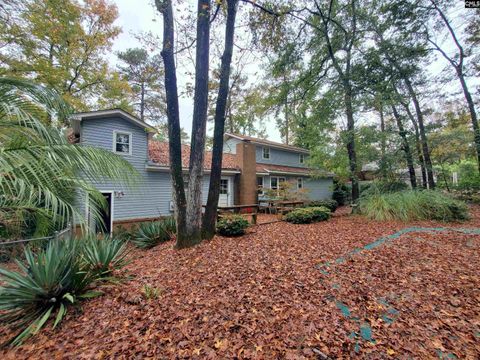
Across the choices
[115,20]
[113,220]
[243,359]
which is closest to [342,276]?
[243,359]

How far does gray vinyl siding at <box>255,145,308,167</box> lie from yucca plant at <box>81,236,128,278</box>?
44.7ft

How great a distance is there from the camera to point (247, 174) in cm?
1450

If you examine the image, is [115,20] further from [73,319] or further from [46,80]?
[73,319]

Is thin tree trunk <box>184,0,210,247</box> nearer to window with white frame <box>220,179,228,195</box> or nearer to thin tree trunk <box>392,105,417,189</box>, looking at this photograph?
window with white frame <box>220,179,228,195</box>

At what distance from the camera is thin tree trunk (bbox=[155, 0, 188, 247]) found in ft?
18.1

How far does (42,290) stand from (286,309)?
3511 millimetres

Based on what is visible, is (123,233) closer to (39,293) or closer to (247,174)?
(39,293)

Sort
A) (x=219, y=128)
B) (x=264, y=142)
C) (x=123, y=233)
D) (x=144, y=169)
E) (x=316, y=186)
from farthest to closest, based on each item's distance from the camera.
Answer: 1. (x=316, y=186)
2. (x=264, y=142)
3. (x=144, y=169)
4. (x=123, y=233)
5. (x=219, y=128)

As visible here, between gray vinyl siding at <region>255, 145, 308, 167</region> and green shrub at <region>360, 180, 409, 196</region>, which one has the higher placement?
gray vinyl siding at <region>255, 145, 308, 167</region>

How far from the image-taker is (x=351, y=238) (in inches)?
248

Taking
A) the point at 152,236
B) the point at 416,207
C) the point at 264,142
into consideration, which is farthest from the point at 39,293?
the point at 264,142

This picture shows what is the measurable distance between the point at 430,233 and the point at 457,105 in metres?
16.0

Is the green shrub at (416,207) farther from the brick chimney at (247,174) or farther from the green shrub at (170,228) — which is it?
the green shrub at (170,228)

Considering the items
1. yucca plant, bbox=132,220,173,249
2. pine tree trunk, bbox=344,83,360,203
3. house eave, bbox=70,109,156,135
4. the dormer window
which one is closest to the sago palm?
yucca plant, bbox=132,220,173,249
